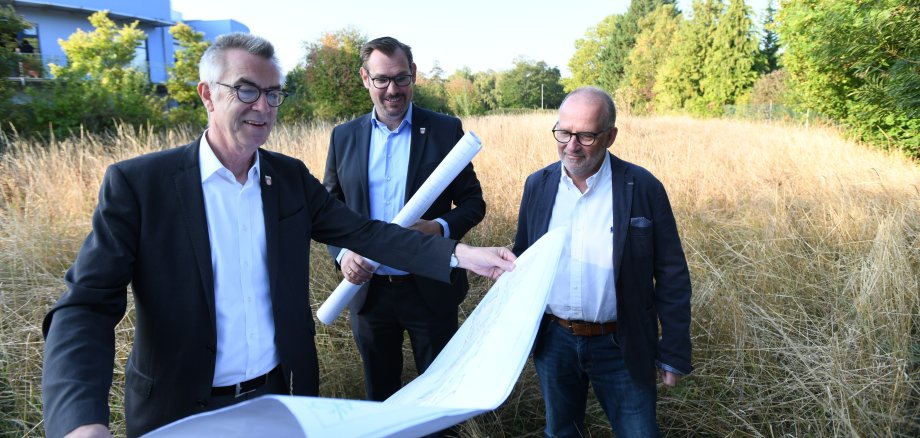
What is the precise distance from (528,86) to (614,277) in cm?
5489

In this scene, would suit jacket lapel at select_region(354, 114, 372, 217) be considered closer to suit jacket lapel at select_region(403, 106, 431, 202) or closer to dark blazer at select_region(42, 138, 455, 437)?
suit jacket lapel at select_region(403, 106, 431, 202)

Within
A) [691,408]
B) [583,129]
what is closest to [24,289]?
[583,129]

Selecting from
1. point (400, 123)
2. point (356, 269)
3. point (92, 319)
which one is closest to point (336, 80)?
point (400, 123)

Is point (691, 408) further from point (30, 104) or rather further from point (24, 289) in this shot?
point (30, 104)

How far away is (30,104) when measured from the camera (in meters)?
11.0

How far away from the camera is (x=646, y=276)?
220cm

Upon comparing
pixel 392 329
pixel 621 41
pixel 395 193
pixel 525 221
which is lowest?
pixel 392 329

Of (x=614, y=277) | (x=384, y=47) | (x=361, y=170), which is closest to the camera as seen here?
(x=614, y=277)

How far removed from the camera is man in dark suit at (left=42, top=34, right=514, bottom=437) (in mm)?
1443

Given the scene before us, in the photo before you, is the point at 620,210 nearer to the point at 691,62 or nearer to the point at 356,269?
the point at 356,269

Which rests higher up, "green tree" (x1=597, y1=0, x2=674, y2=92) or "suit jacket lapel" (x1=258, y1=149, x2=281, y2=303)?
"green tree" (x1=597, y1=0, x2=674, y2=92)

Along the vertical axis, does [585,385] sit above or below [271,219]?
below

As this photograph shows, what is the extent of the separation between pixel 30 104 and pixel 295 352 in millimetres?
12684

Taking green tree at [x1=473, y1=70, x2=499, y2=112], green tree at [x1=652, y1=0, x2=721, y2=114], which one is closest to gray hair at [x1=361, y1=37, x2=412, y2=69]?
green tree at [x1=652, y1=0, x2=721, y2=114]
